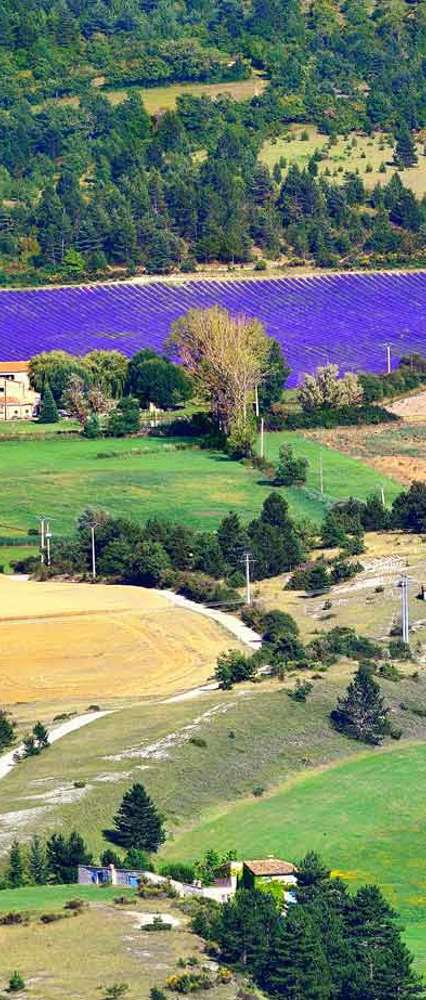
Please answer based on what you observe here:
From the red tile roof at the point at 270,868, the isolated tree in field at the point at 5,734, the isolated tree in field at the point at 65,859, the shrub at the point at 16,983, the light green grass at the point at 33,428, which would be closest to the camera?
the shrub at the point at 16,983

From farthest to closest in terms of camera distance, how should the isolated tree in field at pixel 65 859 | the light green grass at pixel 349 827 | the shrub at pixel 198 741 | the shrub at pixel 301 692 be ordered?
the shrub at pixel 301 692, the shrub at pixel 198 741, the light green grass at pixel 349 827, the isolated tree in field at pixel 65 859

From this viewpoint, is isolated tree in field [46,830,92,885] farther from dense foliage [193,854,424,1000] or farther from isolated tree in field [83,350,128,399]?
isolated tree in field [83,350,128,399]

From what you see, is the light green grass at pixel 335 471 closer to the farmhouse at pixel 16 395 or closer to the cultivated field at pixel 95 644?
the farmhouse at pixel 16 395

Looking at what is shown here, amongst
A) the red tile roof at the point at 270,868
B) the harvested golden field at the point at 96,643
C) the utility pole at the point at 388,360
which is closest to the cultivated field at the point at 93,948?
the red tile roof at the point at 270,868

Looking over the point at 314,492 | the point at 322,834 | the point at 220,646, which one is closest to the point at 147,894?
the point at 322,834

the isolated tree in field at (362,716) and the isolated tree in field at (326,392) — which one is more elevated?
the isolated tree in field at (326,392)

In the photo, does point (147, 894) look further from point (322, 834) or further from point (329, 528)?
point (329, 528)

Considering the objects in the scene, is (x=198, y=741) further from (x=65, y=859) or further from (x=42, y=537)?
(x=42, y=537)
